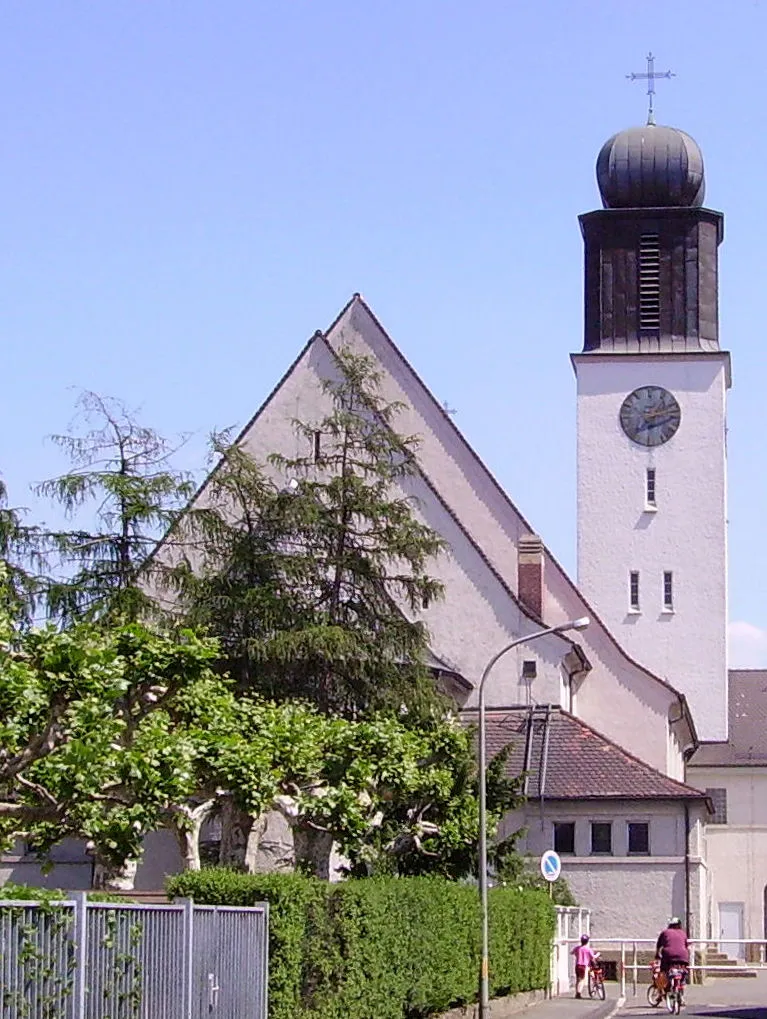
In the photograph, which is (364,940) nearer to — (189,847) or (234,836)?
(189,847)

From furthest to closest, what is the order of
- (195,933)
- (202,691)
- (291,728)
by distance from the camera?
(291,728)
(202,691)
(195,933)

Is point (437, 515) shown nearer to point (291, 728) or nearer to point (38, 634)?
point (291, 728)

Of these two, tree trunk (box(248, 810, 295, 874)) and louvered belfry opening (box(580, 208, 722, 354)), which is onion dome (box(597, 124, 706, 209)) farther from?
tree trunk (box(248, 810, 295, 874))

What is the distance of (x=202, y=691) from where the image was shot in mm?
27938

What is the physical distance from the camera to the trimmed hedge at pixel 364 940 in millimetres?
21609

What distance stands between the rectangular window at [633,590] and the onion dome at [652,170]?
38.8ft

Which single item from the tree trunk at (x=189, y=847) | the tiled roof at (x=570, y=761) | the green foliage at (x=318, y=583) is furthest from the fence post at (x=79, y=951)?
the tiled roof at (x=570, y=761)

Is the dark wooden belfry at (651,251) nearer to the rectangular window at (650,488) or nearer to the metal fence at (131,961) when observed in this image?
the rectangular window at (650,488)

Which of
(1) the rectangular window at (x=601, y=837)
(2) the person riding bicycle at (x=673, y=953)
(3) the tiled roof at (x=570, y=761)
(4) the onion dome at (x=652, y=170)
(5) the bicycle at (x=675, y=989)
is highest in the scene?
(4) the onion dome at (x=652, y=170)

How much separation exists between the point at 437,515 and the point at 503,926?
67.4 ft

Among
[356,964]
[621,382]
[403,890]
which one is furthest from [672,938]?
[621,382]

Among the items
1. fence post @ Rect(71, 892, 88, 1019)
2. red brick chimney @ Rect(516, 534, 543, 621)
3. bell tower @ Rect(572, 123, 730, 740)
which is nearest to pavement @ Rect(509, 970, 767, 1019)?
red brick chimney @ Rect(516, 534, 543, 621)

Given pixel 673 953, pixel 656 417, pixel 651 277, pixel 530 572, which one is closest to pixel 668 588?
pixel 656 417

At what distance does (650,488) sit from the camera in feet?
213
